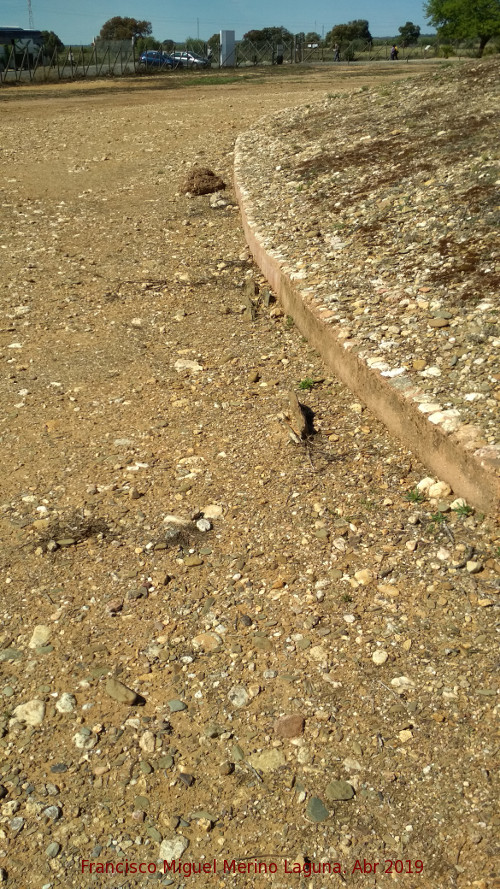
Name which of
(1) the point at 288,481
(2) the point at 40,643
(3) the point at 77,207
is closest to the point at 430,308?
(1) the point at 288,481

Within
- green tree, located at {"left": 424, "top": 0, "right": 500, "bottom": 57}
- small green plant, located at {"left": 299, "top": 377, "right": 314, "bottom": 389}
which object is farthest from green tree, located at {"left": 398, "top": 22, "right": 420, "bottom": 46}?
small green plant, located at {"left": 299, "top": 377, "right": 314, "bottom": 389}

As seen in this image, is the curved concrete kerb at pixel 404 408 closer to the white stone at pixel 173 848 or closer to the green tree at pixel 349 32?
the white stone at pixel 173 848

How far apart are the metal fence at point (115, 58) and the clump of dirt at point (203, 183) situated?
1708 cm

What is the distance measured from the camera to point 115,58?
2894 cm

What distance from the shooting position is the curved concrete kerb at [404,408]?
2785 mm

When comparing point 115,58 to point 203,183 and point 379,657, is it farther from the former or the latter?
→ point 379,657

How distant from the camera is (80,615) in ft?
8.57

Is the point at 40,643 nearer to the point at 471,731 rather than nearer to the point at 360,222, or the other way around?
the point at 471,731

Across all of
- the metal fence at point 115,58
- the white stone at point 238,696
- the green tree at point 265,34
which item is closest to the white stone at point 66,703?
the white stone at point 238,696

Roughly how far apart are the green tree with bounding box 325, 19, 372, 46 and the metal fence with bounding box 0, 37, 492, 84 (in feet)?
27.0

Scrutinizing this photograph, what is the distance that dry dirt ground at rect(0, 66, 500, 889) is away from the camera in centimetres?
191

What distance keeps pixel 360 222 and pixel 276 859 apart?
446 cm

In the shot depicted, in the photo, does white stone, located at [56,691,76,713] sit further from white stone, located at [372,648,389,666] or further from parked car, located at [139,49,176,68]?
parked car, located at [139,49,176,68]

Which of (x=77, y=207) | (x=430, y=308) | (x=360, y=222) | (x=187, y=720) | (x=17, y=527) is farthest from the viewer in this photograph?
(x=77, y=207)
